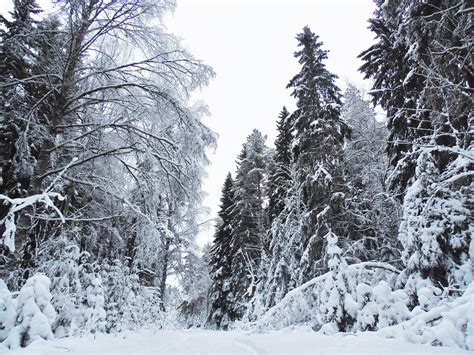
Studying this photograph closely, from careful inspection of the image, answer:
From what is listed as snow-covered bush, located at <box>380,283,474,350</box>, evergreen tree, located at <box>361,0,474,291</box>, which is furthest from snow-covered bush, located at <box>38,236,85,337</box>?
evergreen tree, located at <box>361,0,474,291</box>

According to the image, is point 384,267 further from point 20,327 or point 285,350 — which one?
point 20,327

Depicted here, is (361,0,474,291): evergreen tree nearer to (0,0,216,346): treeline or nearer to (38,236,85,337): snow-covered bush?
(0,0,216,346): treeline

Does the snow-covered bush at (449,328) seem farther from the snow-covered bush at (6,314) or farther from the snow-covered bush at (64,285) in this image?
the snow-covered bush at (64,285)

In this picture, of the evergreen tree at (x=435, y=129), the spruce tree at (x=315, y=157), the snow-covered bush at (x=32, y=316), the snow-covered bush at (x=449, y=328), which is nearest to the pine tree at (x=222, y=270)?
the spruce tree at (x=315, y=157)

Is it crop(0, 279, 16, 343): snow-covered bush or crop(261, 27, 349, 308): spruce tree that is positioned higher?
crop(261, 27, 349, 308): spruce tree

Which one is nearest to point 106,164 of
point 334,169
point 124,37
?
point 124,37

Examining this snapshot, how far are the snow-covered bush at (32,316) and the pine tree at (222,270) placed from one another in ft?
52.4

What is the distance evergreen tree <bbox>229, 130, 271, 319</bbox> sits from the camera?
1902 centimetres

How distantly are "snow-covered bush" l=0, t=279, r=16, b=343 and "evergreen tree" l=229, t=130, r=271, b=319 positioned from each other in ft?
51.6

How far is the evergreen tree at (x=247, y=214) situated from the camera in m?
19.0

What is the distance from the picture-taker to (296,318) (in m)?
6.82

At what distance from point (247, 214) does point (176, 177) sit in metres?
14.9

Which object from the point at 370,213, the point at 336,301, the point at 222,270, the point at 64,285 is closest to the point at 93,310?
the point at 64,285

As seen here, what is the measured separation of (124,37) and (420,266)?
25.5 ft
